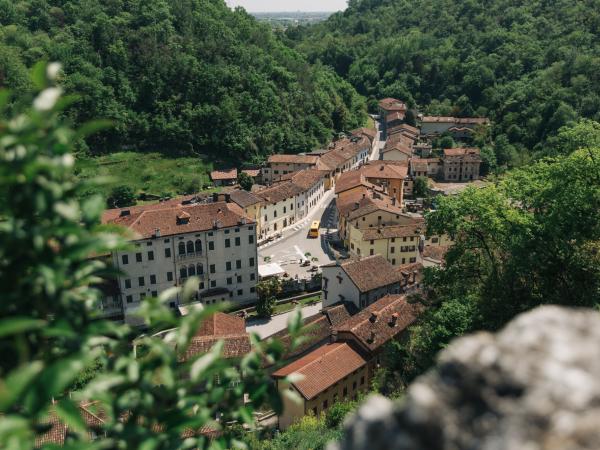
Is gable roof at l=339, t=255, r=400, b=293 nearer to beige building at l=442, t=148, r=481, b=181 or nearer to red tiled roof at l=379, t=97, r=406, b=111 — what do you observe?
beige building at l=442, t=148, r=481, b=181

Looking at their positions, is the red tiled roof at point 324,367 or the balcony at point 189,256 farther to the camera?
the balcony at point 189,256

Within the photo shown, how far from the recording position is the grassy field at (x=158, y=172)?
274 feet

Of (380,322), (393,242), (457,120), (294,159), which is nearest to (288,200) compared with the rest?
(294,159)

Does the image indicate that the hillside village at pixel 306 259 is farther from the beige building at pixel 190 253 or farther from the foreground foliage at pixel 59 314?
the foreground foliage at pixel 59 314

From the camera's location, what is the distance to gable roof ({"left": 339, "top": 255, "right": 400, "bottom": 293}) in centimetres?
4391

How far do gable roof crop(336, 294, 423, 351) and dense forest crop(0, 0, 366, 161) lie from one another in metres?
63.1

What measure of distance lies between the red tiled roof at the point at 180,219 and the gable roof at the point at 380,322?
1591 centimetres

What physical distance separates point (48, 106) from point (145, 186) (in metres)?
82.7

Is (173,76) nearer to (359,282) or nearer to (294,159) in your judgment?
(294,159)

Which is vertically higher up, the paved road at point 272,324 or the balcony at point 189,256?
the balcony at point 189,256

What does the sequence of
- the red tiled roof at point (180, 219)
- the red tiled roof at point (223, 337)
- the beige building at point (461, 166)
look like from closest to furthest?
the red tiled roof at point (223, 337)
the red tiled roof at point (180, 219)
the beige building at point (461, 166)

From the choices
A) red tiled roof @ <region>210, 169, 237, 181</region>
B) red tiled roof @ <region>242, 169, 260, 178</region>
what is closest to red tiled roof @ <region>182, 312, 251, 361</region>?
red tiled roof @ <region>210, 169, 237, 181</region>

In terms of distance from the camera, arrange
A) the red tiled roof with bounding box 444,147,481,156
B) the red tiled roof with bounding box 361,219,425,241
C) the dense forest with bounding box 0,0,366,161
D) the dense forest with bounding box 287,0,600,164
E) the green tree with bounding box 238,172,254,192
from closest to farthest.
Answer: the red tiled roof with bounding box 361,219,425,241 → the green tree with bounding box 238,172,254,192 → the red tiled roof with bounding box 444,147,481,156 → the dense forest with bounding box 0,0,366,161 → the dense forest with bounding box 287,0,600,164

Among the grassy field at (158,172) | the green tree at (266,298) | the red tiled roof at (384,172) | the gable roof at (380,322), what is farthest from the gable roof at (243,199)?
the gable roof at (380,322)
